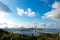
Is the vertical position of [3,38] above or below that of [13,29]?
below

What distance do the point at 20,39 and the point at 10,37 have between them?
0.83 metres

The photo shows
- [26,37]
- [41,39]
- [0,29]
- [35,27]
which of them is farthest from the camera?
[0,29]

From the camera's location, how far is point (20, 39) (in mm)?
10719

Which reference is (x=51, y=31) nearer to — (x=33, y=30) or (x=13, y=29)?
(x=33, y=30)

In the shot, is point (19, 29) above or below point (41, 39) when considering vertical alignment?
above

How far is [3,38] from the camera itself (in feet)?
36.0

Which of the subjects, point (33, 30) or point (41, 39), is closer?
point (41, 39)

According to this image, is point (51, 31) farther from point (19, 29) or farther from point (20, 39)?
point (20, 39)

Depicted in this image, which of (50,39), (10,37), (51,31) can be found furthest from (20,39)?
(51,31)

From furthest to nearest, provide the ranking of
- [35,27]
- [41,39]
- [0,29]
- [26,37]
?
1. [0,29]
2. [35,27]
3. [26,37]
4. [41,39]

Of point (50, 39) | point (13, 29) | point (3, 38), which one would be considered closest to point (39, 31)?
point (13, 29)

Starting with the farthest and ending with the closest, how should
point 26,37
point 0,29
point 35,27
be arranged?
point 0,29, point 35,27, point 26,37

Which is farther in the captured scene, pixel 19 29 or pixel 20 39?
pixel 19 29

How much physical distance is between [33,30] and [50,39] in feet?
10.7
